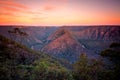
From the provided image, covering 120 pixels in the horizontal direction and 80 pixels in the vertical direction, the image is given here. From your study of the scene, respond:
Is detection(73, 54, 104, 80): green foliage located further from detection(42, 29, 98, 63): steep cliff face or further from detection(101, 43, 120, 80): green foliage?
detection(42, 29, 98, 63): steep cliff face

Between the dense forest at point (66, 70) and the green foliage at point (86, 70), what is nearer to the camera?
the dense forest at point (66, 70)

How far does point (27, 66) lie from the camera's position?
34.0 feet

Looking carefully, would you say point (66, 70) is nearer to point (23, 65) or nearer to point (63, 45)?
point (23, 65)

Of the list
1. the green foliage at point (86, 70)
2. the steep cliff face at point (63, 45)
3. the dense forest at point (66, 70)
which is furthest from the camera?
the steep cliff face at point (63, 45)

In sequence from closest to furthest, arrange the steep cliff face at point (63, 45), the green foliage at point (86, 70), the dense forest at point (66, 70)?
1. the dense forest at point (66, 70)
2. the green foliage at point (86, 70)
3. the steep cliff face at point (63, 45)

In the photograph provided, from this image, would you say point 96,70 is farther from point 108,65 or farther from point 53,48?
point 53,48

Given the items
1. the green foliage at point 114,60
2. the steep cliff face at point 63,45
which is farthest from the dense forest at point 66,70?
the steep cliff face at point 63,45

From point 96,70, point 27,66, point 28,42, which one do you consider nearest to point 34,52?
point 28,42

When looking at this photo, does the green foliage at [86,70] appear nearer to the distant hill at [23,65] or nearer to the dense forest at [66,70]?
the dense forest at [66,70]

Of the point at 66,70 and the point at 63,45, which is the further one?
the point at 63,45

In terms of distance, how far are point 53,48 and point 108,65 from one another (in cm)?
533

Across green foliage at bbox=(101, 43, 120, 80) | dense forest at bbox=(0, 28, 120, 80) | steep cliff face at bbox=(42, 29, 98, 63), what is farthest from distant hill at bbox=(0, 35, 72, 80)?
green foliage at bbox=(101, 43, 120, 80)

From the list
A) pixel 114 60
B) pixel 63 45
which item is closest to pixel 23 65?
pixel 114 60

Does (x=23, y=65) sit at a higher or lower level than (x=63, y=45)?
lower
